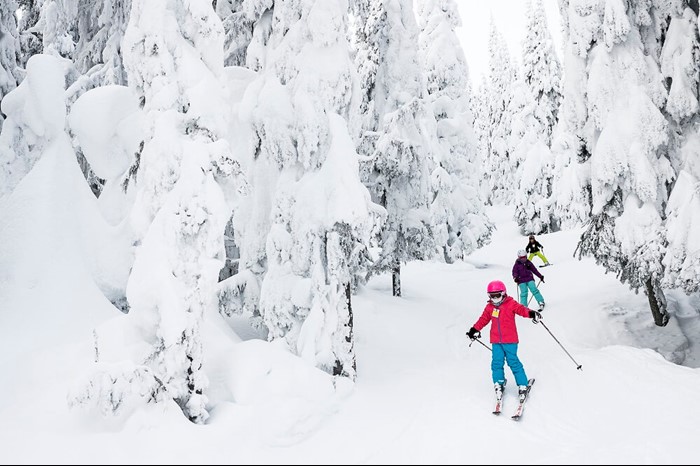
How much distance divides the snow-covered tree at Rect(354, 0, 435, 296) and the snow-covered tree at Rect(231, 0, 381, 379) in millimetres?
5820

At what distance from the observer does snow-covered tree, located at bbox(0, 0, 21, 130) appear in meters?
10.7

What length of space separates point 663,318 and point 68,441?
12444 millimetres

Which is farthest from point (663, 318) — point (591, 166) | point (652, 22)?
point (652, 22)

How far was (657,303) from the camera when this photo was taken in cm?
1196

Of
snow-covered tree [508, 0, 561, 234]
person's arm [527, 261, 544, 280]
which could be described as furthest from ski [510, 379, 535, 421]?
snow-covered tree [508, 0, 561, 234]

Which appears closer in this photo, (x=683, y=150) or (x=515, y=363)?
(x=515, y=363)

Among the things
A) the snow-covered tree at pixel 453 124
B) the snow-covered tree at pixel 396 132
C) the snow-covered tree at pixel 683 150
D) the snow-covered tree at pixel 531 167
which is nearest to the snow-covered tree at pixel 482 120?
the snow-covered tree at pixel 531 167

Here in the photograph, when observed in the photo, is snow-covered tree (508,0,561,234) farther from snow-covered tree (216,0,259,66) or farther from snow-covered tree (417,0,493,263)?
snow-covered tree (216,0,259,66)

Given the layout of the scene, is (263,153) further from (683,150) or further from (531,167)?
(531,167)

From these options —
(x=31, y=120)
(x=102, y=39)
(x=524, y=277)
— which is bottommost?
(x=524, y=277)

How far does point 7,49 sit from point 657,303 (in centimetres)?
1551

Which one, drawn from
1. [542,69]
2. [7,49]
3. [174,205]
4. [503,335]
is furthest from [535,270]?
[542,69]

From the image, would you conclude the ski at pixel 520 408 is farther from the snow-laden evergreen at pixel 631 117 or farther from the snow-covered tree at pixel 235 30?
the snow-covered tree at pixel 235 30

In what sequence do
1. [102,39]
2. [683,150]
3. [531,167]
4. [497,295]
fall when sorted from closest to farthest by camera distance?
[497,295] → [683,150] → [102,39] → [531,167]
